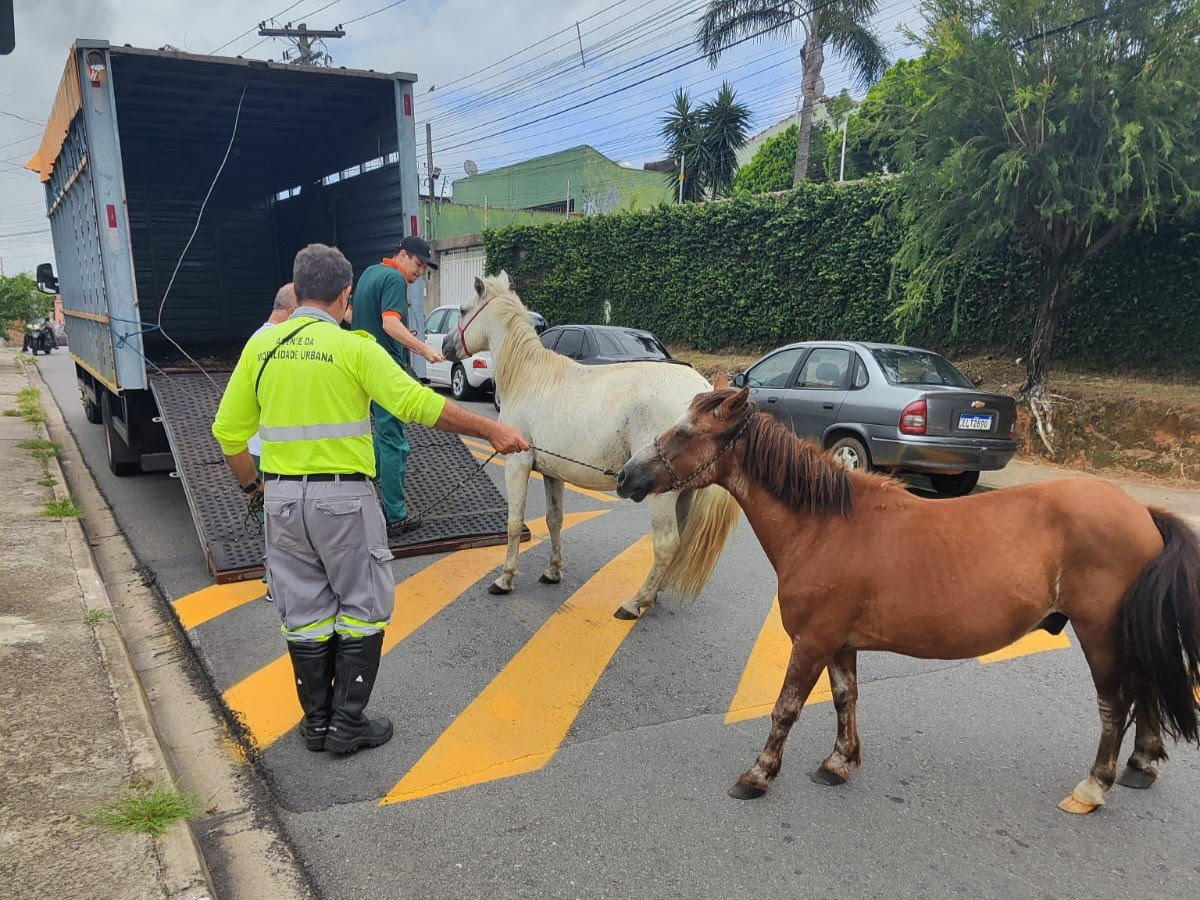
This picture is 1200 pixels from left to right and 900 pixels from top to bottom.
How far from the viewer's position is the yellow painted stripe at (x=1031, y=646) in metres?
4.45

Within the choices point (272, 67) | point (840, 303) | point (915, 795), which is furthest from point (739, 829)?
point (840, 303)

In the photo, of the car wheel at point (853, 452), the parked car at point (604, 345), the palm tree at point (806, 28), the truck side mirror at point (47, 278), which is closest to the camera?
the car wheel at point (853, 452)

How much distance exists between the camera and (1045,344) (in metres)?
10.6

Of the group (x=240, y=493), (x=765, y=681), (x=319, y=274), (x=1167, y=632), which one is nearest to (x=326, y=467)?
(x=319, y=274)

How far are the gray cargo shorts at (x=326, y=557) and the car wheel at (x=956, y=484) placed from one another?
7.39m

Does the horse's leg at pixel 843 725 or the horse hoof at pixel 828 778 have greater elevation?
the horse's leg at pixel 843 725

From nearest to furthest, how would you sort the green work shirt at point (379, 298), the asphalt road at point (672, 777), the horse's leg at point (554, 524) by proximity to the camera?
the asphalt road at point (672, 777) → the horse's leg at point (554, 524) → the green work shirt at point (379, 298)

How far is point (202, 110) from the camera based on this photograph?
27.9ft

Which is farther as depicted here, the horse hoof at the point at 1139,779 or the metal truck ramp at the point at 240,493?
the metal truck ramp at the point at 240,493

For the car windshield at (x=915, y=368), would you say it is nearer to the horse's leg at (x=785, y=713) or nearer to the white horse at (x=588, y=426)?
the white horse at (x=588, y=426)

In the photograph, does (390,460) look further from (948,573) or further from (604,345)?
(604,345)

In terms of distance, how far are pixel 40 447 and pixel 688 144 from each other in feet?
92.3

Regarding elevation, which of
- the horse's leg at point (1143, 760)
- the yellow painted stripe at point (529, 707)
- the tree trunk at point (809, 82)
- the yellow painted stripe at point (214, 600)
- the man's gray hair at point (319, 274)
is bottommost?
the yellow painted stripe at point (529, 707)

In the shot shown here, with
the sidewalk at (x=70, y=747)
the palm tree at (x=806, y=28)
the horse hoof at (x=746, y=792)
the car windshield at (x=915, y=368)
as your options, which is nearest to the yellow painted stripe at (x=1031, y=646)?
the horse hoof at (x=746, y=792)
